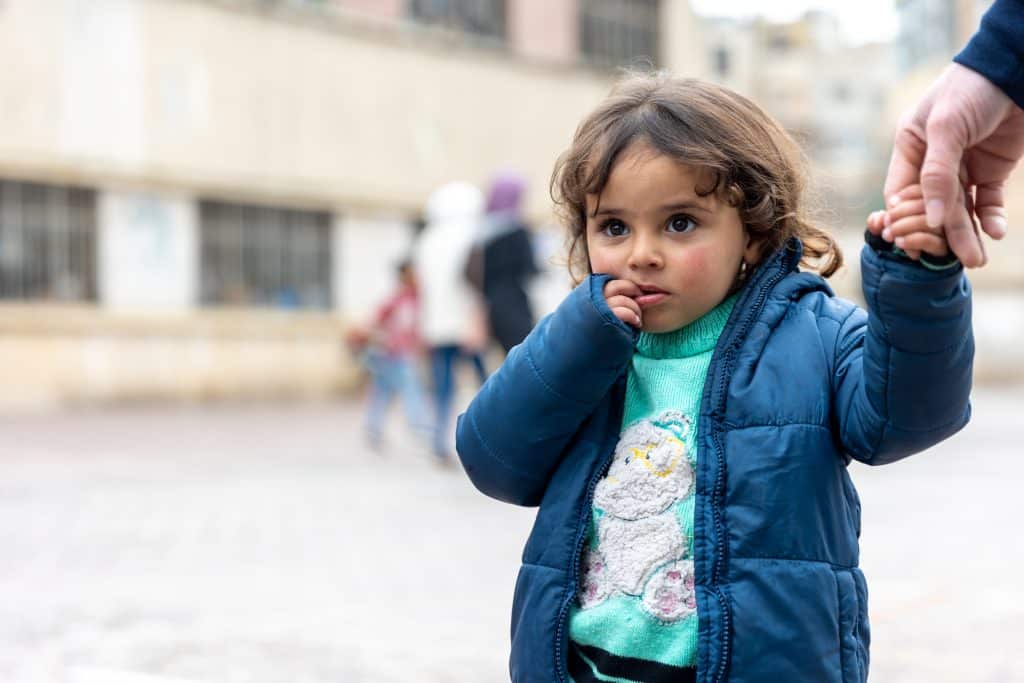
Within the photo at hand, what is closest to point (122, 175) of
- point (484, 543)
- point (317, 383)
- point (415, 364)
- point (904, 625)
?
point (317, 383)

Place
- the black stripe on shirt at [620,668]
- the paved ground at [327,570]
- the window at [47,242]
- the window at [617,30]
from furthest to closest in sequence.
A: the window at [617,30] < the window at [47,242] < the paved ground at [327,570] < the black stripe on shirt at [620,668]

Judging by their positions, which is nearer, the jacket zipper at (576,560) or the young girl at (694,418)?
the young girl at (694,418)

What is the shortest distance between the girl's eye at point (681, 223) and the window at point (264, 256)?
14.4 metres

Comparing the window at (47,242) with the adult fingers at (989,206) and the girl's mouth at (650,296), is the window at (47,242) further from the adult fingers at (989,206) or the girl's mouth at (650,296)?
the adult fingers at (989,206)

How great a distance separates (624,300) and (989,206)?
495mm

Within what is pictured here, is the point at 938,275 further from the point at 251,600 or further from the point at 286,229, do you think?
the point at 286,229

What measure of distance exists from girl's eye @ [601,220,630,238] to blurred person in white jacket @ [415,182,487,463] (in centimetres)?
595

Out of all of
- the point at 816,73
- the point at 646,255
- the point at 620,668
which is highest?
the point at 816,73

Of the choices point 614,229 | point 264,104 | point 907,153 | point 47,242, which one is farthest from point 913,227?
point 264,104

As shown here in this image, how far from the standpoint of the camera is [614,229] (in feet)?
6.24

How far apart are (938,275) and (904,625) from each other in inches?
99.4

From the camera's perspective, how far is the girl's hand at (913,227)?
1472 mm

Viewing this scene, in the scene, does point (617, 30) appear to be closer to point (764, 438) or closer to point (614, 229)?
point (614, 229)

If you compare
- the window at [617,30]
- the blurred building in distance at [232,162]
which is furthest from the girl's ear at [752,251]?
the window at [617,30]
